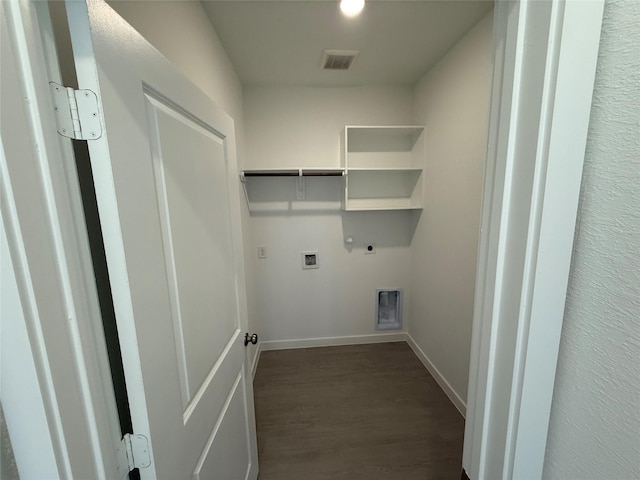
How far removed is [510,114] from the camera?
492mm

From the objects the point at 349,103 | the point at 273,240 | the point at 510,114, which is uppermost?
the point at 349,103

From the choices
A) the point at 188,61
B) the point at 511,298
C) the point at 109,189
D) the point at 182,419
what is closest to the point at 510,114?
the point at 511,298

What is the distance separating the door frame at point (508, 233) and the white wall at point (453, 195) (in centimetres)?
110

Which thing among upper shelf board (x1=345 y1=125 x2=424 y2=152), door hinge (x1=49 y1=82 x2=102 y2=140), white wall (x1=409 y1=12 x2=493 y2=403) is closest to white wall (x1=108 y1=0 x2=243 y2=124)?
door hinge (x1=49 y1=82 x2=102 y2=140)

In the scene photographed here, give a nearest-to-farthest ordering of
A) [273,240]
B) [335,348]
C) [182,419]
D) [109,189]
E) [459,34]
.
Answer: [109,189] < [182,419] < [459,34] < [273,240] < [335,348]

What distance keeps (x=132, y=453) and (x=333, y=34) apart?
2182 mm

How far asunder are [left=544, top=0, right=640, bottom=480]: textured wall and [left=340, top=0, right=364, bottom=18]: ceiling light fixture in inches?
49.5

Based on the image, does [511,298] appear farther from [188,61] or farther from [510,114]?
[188,61]

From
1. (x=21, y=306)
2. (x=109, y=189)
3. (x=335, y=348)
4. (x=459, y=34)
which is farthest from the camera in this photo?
(x=335, y=348)

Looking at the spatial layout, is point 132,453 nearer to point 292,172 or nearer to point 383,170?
point 292,172

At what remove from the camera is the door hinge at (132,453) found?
1.84 ft

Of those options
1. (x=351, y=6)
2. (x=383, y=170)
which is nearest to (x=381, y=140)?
(x=383, y=170)

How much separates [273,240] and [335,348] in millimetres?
1357

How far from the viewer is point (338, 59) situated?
1.91 m
